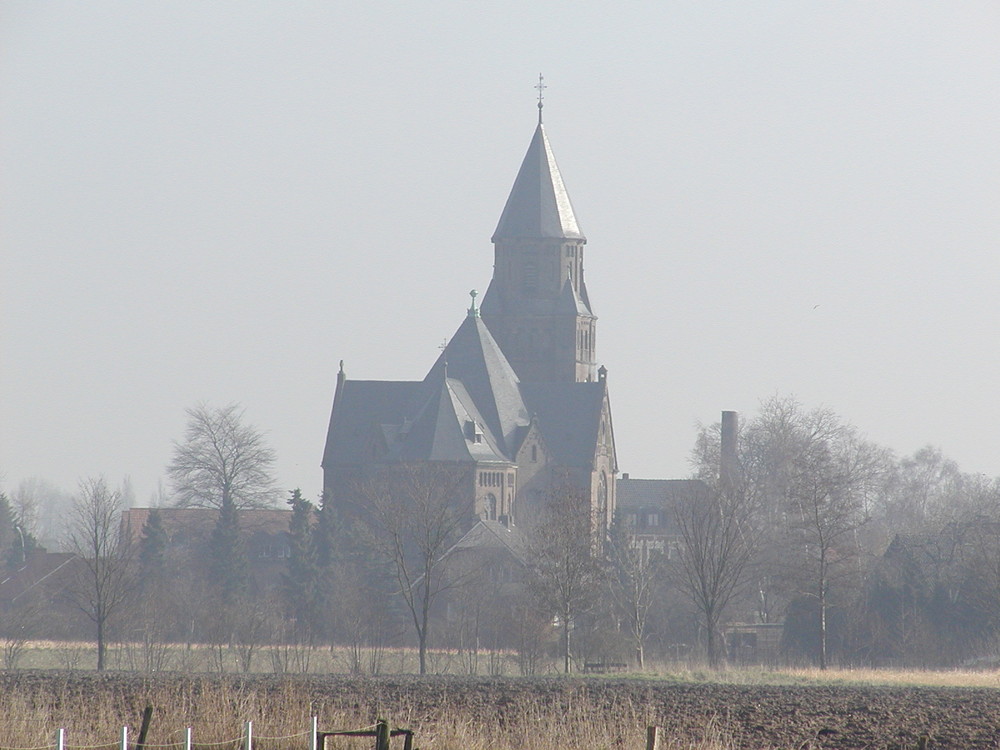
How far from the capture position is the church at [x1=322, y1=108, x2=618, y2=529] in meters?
92.1

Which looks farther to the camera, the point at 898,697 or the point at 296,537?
the point at 296,537

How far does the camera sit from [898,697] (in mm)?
33562

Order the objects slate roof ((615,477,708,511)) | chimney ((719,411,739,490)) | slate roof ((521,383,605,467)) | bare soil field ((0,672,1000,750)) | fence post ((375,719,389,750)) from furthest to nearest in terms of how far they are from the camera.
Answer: slate roof ((615,477,708,511)), chimney ((719,411,739,490)), slate roof ((521,383,605,467)), bare soil field ((0,672,1000,750)), fence post ((375,719,389,750))

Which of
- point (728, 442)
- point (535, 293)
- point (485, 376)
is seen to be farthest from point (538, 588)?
point (728, 442)

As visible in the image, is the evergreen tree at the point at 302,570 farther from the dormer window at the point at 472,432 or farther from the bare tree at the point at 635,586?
the bare tree at the point at 635,586

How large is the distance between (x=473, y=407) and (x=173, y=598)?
27543 millimetres

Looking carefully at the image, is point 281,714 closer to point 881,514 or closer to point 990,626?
point 990,626

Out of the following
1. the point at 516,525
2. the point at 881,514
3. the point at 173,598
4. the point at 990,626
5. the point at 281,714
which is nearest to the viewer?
the point at 281,714

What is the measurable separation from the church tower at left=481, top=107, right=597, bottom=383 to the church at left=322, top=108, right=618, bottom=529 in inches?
2.3

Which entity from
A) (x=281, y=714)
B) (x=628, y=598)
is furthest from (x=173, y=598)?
(x=281, y=714)

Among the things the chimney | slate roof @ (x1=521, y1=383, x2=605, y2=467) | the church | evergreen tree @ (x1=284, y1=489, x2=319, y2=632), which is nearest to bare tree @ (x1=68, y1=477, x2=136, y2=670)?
evergreen tree @ (x1=284, y1=489, x2=319, y2=632)

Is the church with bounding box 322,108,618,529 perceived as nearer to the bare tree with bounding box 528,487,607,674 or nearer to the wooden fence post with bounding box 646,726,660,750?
the bare tree with bounding box 528,487,607,674

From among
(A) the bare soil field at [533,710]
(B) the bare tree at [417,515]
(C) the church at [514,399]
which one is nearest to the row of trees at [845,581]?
(B) the bare tree at [417,515]

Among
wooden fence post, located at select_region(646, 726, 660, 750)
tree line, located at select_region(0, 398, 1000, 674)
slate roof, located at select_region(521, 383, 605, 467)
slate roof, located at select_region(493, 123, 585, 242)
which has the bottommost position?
wooden fence post, located at select_region(646, 726, 660, 750)
